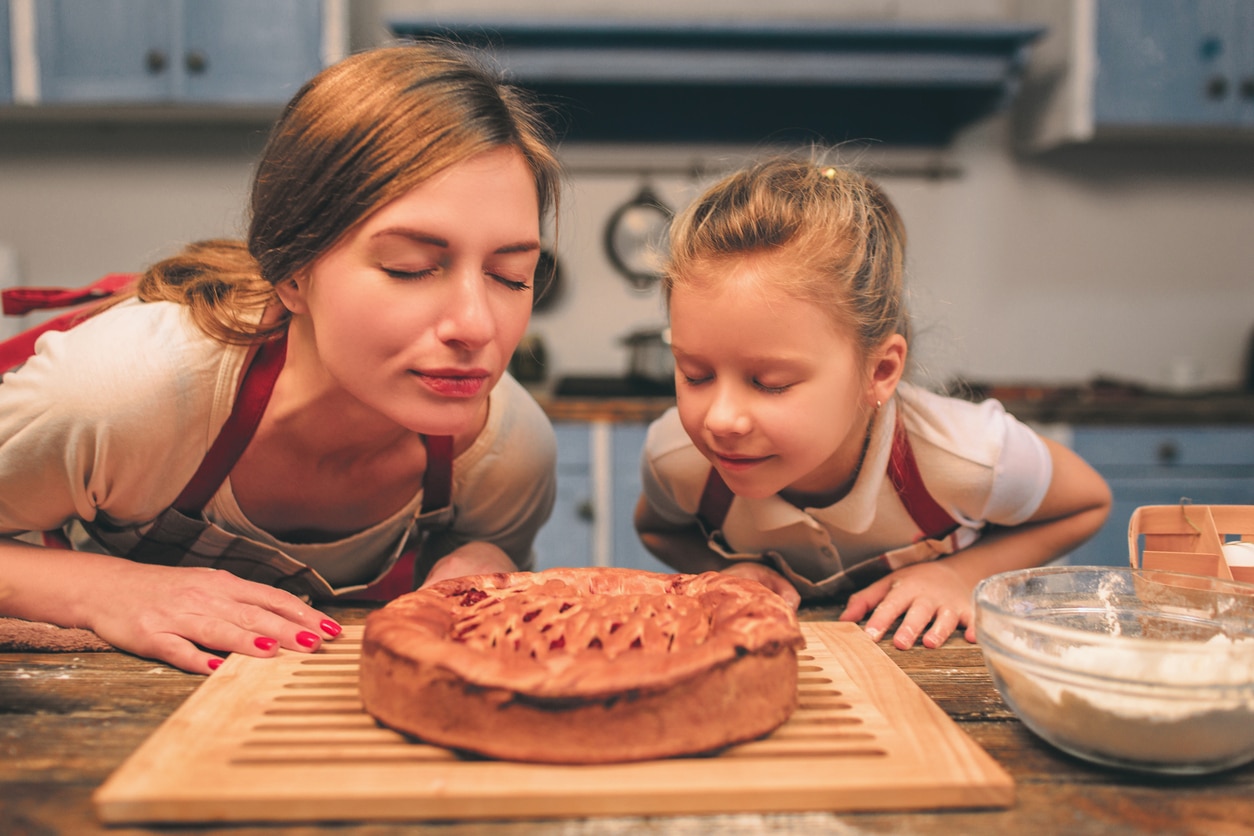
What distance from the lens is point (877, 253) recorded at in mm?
1217

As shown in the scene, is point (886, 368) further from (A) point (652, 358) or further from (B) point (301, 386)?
(A) point (652, 358)

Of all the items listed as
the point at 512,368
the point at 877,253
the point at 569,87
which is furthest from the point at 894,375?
the point at 569,87

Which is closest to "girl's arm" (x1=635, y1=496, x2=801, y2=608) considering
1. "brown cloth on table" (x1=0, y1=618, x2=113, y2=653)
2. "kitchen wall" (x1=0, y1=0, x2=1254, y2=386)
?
"brown cloth on table" (x1=0, y1=618, x2=113, y2=653)

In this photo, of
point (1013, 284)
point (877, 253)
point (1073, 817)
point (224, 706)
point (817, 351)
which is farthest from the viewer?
point (1013, 284)

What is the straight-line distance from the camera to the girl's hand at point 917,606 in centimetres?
99

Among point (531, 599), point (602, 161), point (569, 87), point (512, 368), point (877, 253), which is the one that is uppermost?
point (569, 87)

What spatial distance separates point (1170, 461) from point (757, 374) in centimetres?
232

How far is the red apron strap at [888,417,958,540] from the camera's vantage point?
133 cm

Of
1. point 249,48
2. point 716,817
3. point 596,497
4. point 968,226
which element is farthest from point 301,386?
point 968,226

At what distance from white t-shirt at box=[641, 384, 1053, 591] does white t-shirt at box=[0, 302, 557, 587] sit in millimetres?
510

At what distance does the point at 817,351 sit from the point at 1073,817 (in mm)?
606

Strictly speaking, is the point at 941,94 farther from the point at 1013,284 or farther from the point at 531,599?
the point at 531,599

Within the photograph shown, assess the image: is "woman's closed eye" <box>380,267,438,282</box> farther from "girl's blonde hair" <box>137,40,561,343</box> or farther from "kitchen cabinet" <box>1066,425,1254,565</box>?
"kitchen cabinet" <box>1066,425,1254,565</box>

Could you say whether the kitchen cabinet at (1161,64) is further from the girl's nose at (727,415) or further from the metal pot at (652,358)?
the girl's nose at (727,415)
